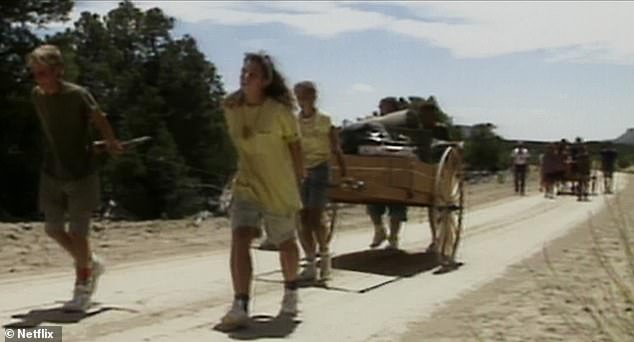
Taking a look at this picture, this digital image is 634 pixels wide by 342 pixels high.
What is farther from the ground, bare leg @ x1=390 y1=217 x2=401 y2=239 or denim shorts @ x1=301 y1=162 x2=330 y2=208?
denim shorts @ x1=301 y1=162 x2=330 y2=208

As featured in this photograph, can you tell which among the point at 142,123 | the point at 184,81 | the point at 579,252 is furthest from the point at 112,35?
the point at 579,252

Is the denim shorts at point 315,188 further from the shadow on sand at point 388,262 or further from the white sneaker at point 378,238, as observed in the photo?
the white sneaker at point 378,238

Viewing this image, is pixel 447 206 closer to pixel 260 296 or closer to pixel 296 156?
pixel 260 296

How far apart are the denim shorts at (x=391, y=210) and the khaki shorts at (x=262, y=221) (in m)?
4.75

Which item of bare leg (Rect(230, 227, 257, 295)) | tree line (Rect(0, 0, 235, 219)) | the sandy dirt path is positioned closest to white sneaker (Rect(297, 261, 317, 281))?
the sandy dirt path

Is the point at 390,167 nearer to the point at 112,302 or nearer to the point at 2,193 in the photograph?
the point at 112,302

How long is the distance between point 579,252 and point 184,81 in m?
36.4

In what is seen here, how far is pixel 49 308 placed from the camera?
855 centimetres

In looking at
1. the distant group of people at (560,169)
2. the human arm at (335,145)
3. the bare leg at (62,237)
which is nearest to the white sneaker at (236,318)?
the bare leg at (62,237)

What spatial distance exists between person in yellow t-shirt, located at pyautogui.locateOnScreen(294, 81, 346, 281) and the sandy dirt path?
30 cm

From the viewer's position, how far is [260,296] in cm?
991

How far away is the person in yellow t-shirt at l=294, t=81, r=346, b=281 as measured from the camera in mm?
10922

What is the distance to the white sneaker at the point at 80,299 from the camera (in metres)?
Answer: 8.43

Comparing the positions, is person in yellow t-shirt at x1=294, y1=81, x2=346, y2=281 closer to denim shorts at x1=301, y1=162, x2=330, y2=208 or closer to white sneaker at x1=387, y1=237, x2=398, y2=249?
denim shorts at x1=301, y1=162, x2=330, y2=208
